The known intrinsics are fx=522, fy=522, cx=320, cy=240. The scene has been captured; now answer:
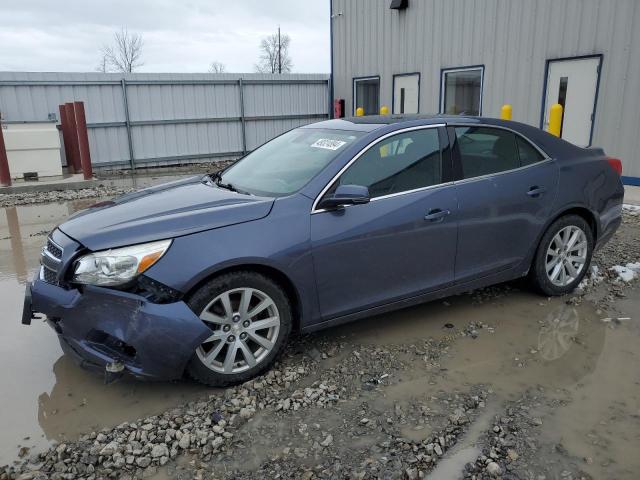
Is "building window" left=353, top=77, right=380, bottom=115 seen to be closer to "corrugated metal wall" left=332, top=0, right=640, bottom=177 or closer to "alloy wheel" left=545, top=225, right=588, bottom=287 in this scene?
"corrugated metal wall" left=332, top=0, right=640, bottom=177

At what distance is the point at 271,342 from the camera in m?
3.22

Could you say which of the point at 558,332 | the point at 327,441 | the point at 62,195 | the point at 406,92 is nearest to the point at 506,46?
the point at 406,92

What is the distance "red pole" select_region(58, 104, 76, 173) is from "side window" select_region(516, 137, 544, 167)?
11111 mm

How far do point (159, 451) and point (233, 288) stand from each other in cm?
92

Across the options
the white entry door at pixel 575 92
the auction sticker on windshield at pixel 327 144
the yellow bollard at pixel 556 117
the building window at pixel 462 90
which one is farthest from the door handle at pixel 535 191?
the building window at pixel 462 90

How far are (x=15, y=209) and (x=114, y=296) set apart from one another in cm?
732

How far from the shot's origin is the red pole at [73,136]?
1197 cm

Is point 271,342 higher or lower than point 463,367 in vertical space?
higher

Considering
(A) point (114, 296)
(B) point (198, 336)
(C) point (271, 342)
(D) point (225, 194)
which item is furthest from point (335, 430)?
(D) point (225, 194)

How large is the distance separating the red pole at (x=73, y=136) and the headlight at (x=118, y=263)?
10543 mm

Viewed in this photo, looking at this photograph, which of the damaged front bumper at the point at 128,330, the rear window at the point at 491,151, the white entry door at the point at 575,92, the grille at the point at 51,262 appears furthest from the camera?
the white entry door at the point at 575,92

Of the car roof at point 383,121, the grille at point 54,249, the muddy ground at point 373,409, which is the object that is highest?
the car roof at point 383,121

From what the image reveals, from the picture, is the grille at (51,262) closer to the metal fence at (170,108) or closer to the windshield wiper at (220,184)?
the windshield wiper at (220,184)

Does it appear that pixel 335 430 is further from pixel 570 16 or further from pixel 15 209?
pixel 570 16
